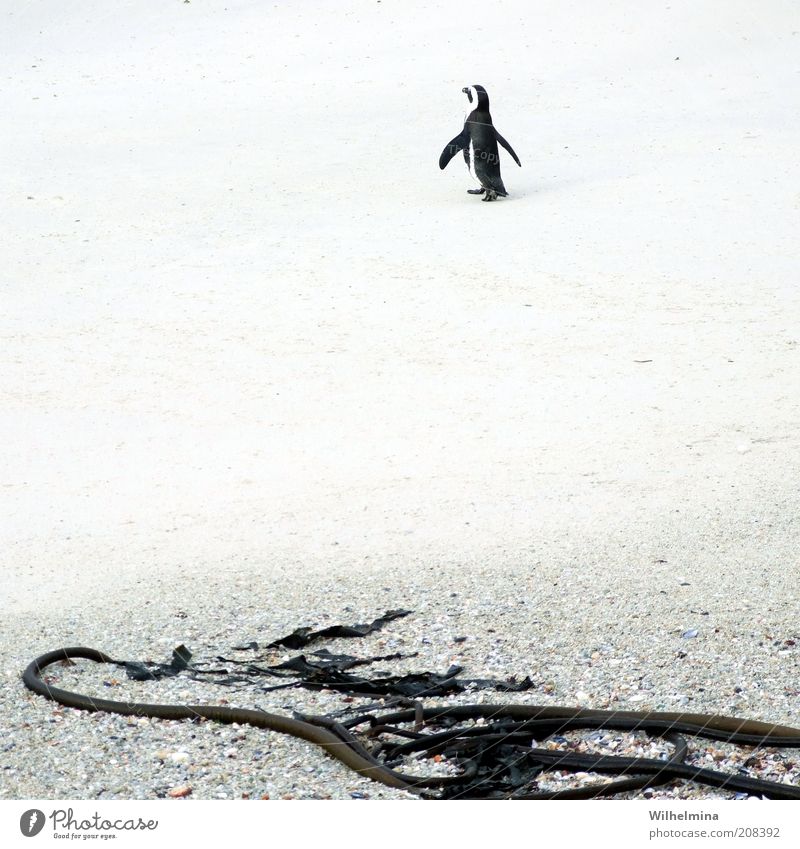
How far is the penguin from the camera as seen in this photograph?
35.9 ft

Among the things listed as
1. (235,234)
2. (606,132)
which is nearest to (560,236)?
(235,234)

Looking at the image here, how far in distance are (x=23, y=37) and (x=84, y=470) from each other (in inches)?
564

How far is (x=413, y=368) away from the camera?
7.13 m

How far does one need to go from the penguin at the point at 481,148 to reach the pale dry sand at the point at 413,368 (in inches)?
9.9

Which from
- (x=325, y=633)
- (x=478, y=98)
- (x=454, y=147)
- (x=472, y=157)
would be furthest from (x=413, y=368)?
(x=478, y=98)

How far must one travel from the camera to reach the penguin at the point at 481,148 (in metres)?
10.9

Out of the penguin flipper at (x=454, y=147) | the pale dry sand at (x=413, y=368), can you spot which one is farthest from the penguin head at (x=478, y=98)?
the pale dry sand at (x=413, y=368)

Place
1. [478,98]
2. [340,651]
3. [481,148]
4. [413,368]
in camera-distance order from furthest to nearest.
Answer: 1. [478,98]
2. [481,148]
3. [413,368]
4. [340,651]

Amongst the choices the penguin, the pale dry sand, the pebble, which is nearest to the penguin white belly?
the penguin

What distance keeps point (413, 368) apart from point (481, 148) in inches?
178

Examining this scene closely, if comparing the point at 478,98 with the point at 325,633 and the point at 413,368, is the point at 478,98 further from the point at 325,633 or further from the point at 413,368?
the point at 325,633

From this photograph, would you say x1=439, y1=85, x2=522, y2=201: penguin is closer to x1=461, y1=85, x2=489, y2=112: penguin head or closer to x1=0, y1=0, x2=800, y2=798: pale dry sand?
x1=461, y1=85, x2=489, y2=112: penguin head

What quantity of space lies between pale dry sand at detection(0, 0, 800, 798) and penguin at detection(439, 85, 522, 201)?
0.82ft

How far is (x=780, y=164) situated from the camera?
11.4 meters
